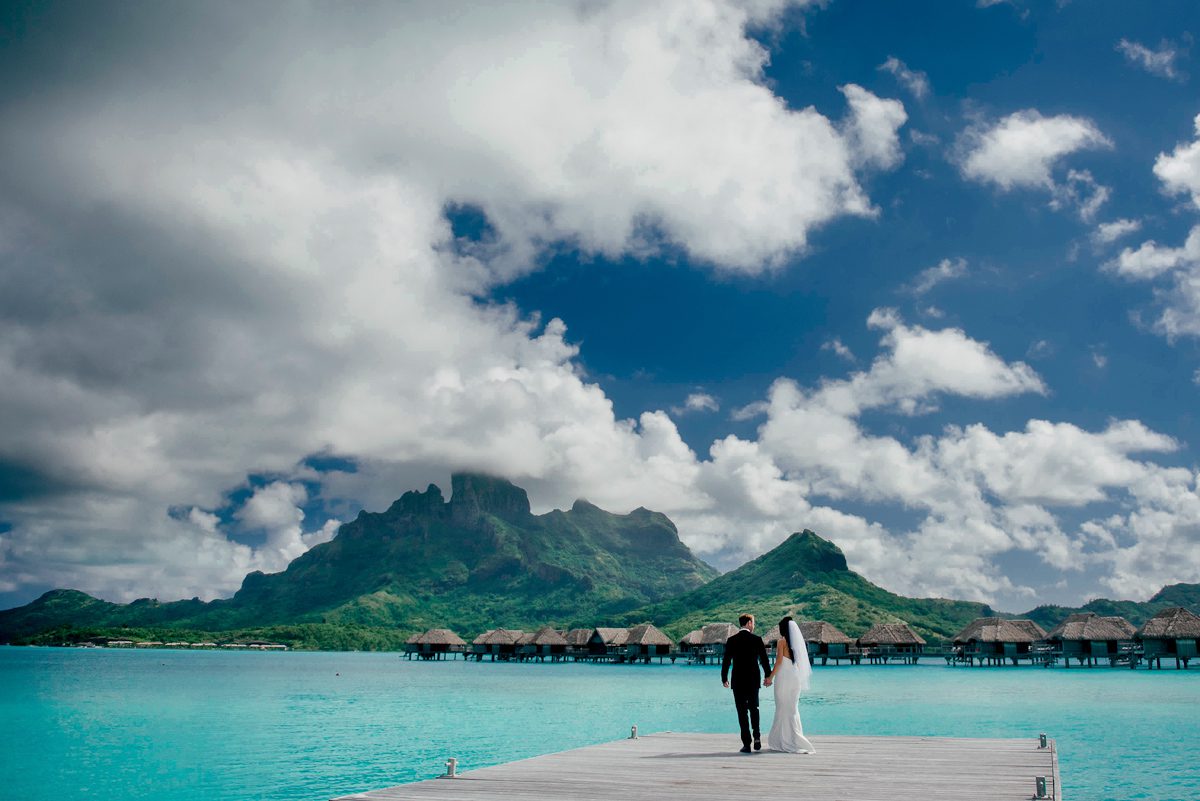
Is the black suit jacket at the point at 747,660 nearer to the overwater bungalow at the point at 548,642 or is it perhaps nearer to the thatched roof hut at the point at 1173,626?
the thatched roof hut at the point at 1173,626

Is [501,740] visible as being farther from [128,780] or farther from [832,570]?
[832,570]

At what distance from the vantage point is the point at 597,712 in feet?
124

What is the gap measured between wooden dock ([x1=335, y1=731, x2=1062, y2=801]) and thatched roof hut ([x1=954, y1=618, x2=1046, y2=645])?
81.1 meters

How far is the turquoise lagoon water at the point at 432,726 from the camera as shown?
2116 centimetres

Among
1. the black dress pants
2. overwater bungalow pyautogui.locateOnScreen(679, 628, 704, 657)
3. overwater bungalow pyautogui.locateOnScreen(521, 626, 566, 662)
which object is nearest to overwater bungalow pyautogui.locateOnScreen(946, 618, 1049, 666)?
overwater bungalow pyautogui.locateOnScreen(679, 628, 704, 657)

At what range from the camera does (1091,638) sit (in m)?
79.0

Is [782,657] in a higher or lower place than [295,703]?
higher

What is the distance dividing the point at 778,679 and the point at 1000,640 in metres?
83.3

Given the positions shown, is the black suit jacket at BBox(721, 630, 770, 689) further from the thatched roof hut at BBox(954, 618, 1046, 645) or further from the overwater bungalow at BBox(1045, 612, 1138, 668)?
the thatched roof hut at BBox(954, 618, 1046, 645)

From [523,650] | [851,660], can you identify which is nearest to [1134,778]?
[851,660]

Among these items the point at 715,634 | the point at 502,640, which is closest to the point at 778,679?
the point at 715,634

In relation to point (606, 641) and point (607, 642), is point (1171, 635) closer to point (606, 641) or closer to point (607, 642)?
point (607, 642)

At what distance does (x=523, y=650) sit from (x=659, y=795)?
11365 cm

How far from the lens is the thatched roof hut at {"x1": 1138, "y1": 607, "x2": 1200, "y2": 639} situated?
73.0 meters
